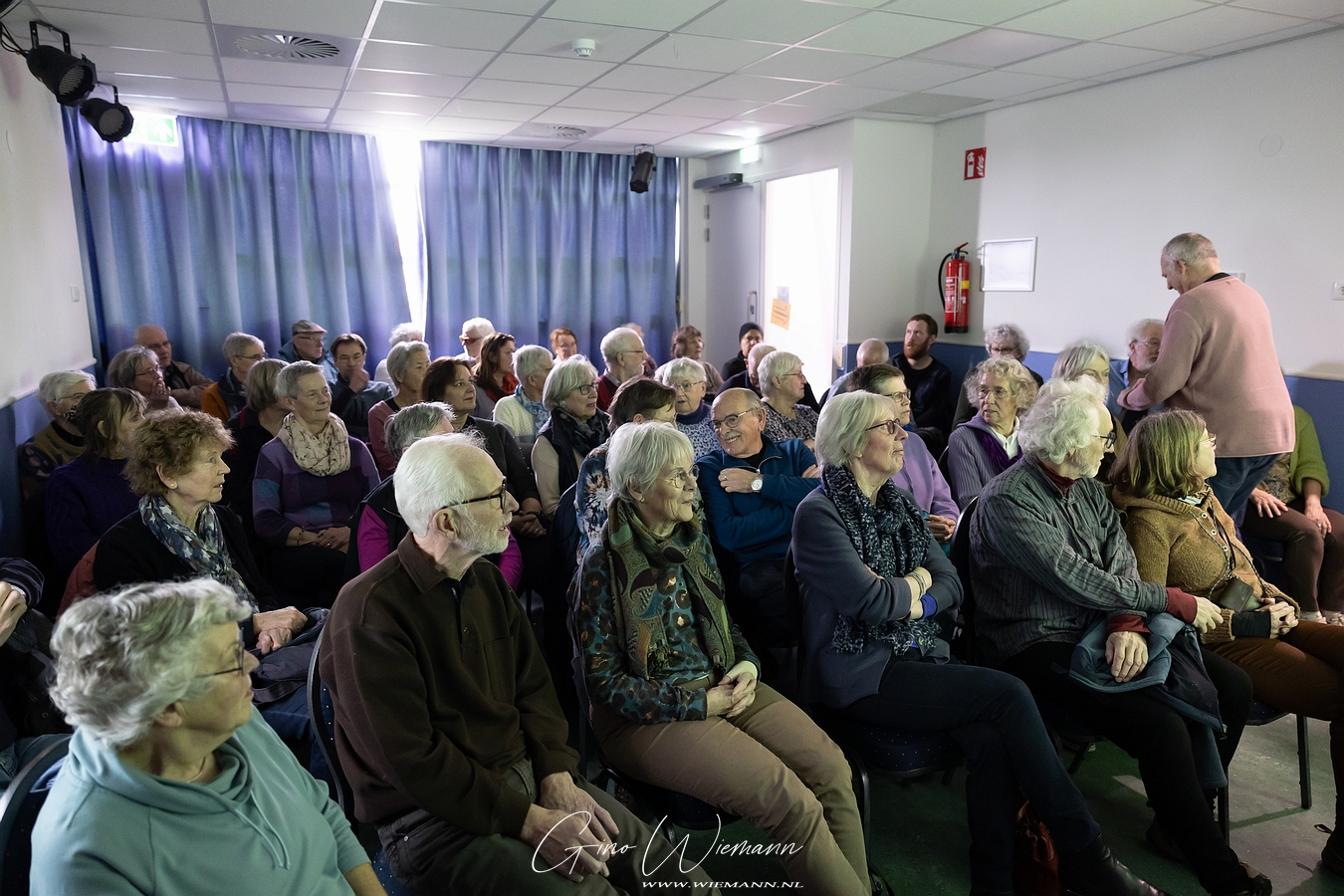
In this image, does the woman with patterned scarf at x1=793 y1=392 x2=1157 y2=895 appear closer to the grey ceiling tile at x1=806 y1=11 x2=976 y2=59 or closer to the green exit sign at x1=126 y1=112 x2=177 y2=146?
the grey ceiling tile at x1=806 y1=11 x2=976 y2=59

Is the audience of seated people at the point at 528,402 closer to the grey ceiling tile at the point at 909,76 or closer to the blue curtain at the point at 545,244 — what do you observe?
the grey ceiling tile at the point at 909,76

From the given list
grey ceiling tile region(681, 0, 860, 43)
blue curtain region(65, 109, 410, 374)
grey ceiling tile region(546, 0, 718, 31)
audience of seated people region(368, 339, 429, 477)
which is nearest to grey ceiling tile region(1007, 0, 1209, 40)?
grey ceiling tile region(681, 0, 860, 43)

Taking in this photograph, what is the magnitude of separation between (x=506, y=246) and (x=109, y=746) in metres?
6.65

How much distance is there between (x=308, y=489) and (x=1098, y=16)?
3.77 metres

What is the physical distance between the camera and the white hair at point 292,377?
10.5 feet

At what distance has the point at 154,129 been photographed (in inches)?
236

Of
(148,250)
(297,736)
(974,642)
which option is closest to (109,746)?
(297,736)

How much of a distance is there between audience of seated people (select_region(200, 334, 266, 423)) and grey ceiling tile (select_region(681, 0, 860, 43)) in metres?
A: 2.96

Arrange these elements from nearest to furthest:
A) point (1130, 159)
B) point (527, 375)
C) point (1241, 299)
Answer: point (1241, 299) < point (527, 375) < point (1130, 159)

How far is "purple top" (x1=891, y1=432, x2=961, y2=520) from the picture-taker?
3014mm

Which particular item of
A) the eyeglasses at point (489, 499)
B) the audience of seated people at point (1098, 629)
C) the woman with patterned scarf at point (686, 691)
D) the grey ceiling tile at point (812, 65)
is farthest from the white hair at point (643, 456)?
the grey ceiling tile at point (812, 65)

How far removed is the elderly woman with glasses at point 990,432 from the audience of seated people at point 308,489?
7.39 ft

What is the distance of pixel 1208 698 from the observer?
6.81 ft

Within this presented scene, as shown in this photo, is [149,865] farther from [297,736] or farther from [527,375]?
[527,375]
